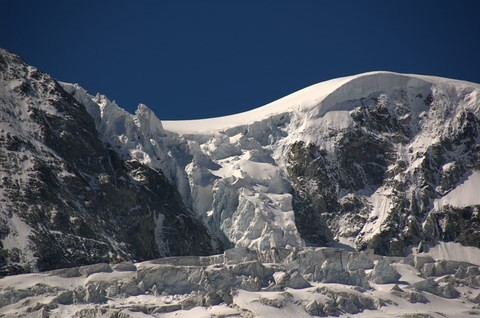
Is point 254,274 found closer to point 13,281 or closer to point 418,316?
point 418,316

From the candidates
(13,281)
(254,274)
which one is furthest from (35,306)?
(254,274)

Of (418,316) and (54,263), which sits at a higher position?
(54,263)

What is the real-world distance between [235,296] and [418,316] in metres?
30.1

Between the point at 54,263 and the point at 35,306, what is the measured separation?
20.4 meters

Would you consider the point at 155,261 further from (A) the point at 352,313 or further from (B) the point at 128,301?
(A) the point at 352,313

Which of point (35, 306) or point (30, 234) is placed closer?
point (35, 306)

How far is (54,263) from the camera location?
196250mm

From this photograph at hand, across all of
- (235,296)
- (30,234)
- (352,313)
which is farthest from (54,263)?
(352,313)

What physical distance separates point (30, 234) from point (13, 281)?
638 inches

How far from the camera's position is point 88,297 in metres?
183

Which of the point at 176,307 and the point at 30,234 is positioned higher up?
the point at 30,234

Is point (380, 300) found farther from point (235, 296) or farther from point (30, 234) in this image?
point (30, 234)

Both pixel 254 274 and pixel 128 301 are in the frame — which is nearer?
pixel 128 301

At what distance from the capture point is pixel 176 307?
18262 cm
